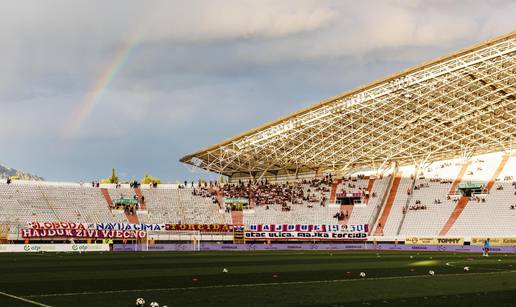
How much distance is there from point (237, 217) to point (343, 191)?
16.1 meters

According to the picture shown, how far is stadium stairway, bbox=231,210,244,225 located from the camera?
90.3m

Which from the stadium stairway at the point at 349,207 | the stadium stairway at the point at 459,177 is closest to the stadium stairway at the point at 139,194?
the stadium stairway at the point at 349,207

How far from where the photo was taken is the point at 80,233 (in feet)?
246

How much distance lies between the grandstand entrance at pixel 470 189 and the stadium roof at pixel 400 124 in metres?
6.44

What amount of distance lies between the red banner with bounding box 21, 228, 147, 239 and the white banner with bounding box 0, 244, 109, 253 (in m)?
12.2

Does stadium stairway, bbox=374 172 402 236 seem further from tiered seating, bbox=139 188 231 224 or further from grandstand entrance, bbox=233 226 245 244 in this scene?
tiered seating, bbox=139 188 231 224

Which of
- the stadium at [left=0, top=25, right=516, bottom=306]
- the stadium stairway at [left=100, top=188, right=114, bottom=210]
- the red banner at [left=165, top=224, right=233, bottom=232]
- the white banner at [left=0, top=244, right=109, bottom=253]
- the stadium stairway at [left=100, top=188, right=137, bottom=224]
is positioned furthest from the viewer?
the stadium stairway at [left=100, top=188, right=114, bottom=210]

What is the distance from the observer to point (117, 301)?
66.4ft

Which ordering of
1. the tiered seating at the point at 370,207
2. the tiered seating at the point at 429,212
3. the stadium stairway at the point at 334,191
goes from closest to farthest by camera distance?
the tiered seating at the point at 429,212
the tiered seating at the point at 370,207
the stadium stairway at the point at 334,191

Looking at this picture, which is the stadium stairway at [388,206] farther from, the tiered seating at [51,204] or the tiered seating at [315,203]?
the tiered seating at [51,204]

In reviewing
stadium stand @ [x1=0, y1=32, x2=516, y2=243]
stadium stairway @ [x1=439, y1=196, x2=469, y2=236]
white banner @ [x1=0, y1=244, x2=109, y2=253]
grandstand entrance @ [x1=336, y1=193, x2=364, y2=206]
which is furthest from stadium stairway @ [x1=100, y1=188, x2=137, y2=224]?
stadium stairway @ [x1=439, y1=196, x2=469, y2=236]

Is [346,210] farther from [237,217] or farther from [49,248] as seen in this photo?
[49,248]

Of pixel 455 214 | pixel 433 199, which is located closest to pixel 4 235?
pixel 455 214

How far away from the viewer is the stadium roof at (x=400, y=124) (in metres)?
72.1
